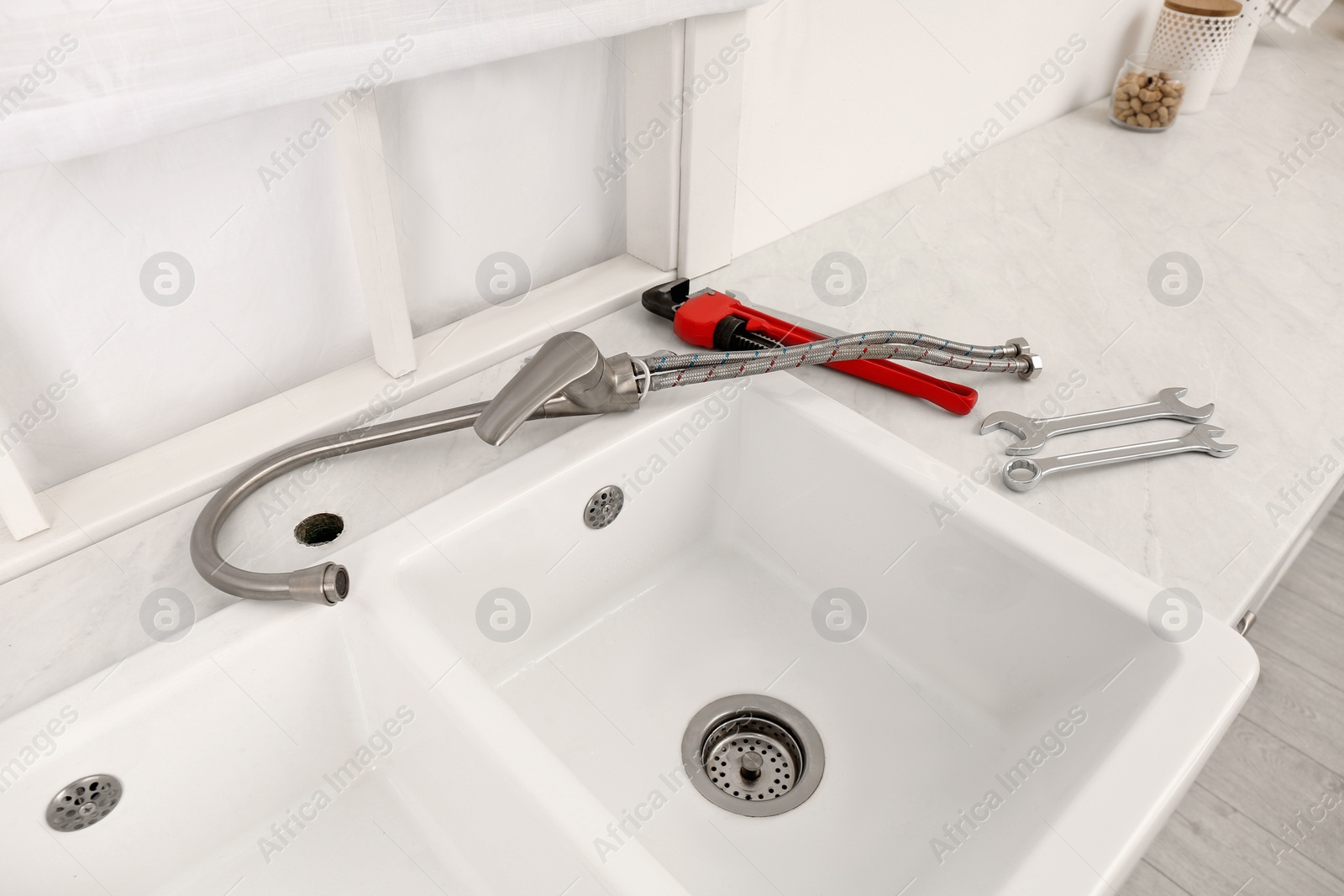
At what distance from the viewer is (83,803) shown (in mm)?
580

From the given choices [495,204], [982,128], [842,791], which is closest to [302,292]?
[495,204]

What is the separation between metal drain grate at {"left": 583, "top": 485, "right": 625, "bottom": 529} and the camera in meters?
0.80

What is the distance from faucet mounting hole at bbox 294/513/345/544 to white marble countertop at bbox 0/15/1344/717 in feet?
0.03

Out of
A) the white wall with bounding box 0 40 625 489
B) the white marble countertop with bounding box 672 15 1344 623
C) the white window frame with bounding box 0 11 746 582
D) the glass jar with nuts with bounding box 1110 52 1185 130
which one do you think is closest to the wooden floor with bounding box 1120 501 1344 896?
the white marble countertop with bounding box 672 15 1344 623

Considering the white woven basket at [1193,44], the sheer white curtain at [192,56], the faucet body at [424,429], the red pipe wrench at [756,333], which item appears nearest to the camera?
the sheer white curtain at [192,56]

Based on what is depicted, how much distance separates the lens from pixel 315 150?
2.39 ft

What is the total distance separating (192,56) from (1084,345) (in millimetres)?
830

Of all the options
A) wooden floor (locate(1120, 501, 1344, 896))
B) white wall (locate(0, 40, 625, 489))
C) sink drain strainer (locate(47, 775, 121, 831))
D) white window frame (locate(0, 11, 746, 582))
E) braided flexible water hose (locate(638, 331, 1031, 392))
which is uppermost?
white wall (locate(0, 40, 625, 489))

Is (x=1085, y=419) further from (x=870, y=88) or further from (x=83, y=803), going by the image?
(x=83, y=803)

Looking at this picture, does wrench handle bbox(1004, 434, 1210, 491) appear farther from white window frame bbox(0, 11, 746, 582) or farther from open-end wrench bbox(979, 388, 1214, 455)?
white window frame bbox(0, 11, 746, 582)

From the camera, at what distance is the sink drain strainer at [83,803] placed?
57 centimetres

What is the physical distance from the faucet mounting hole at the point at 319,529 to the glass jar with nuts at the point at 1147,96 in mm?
1307

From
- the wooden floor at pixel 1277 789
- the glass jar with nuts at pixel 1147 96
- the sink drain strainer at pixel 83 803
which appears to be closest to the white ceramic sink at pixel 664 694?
the sink drain strainer at pixel 83 803

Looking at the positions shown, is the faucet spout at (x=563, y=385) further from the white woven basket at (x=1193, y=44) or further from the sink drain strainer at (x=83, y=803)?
the white woven basket at (x=1193, y=44)
